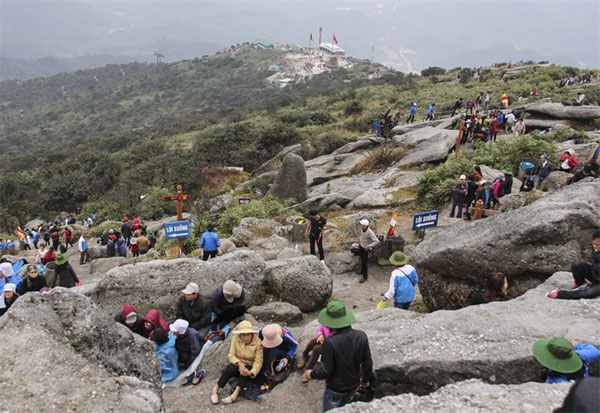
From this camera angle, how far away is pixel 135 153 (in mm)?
48031

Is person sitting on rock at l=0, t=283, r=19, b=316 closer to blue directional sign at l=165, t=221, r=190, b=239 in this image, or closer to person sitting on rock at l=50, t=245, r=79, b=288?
person sitting on rock at l=50, t=245, r=79, b=288

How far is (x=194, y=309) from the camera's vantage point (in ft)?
25.3

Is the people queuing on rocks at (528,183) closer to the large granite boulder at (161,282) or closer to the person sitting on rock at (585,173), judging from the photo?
the person sitting on rock at (585,173)

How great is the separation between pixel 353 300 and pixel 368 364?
17.3 ft

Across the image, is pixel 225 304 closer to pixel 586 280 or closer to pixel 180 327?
pixel 180 327

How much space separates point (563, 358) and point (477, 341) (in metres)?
1.08

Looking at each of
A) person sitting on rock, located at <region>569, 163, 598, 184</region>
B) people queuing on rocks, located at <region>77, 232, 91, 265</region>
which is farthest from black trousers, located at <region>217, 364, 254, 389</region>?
people queuing on rocks, located at <region>77, 232, 91, 265</region>

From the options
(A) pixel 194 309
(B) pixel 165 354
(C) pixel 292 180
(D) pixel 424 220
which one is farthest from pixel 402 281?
(C) pixel 292 180

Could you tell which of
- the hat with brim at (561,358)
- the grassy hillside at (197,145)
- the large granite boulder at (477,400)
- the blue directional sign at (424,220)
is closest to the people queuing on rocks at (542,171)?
the blue directional sign at (424,220)

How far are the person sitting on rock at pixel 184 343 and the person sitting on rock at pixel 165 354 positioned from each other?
0.40 feet

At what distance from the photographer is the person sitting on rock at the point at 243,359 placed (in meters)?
6.10

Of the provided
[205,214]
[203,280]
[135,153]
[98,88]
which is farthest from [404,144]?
[98,88]

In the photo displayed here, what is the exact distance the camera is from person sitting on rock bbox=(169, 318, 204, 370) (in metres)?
6.88

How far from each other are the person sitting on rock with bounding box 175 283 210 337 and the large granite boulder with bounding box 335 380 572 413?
4.07 metres
